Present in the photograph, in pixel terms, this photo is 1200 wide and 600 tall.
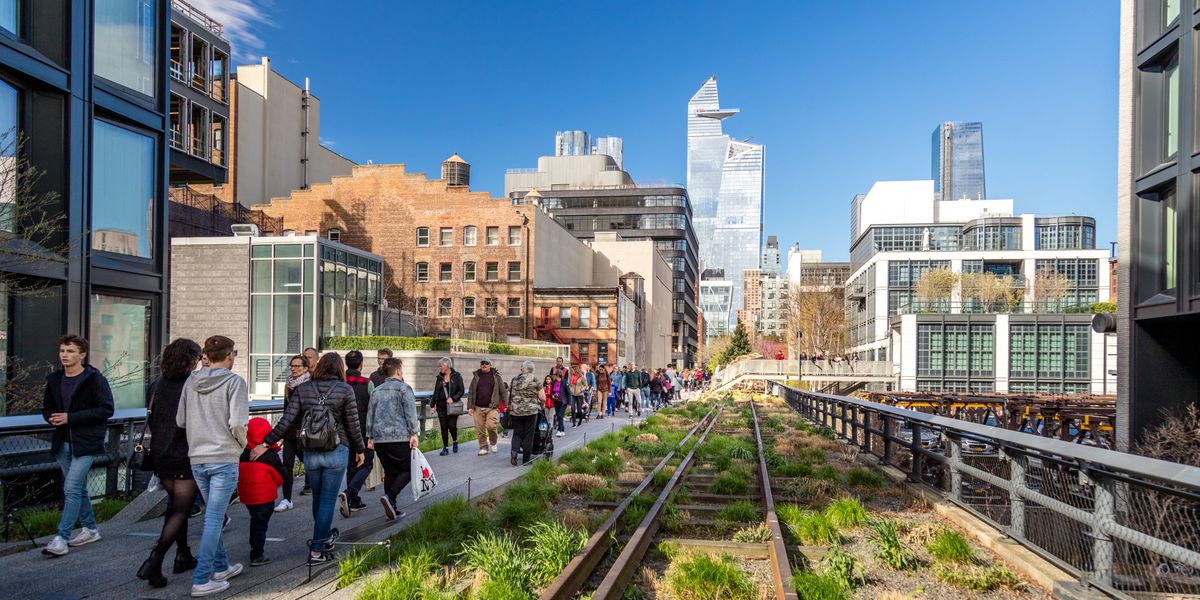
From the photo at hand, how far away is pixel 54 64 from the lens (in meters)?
14.1

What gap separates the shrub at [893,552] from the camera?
736cm

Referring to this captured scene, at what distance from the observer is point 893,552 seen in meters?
7.41

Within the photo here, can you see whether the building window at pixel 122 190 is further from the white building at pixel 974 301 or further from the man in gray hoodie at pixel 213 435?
the white building at pixel 974 301

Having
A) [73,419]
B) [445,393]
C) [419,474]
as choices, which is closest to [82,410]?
[73,419]

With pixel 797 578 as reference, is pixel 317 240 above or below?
above

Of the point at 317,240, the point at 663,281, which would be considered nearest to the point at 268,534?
the point at 317,240

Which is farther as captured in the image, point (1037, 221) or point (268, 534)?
point (1037, 221)

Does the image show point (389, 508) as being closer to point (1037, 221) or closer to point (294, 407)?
point (294, 407)

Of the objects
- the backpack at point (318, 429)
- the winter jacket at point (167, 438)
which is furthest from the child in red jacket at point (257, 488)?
the winter jacket at point (167, 438)

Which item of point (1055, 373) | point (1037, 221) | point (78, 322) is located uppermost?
point (1037, 221)

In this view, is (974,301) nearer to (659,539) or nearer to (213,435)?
(659,539)

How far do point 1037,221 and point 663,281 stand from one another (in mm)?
41071

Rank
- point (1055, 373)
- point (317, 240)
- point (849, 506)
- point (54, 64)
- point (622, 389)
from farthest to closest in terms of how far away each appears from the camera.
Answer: point (1055, 373)
point (317, 240)
point (622, 389)
point (54, 64)
point (849, 506)

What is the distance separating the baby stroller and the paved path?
481 cm
